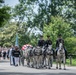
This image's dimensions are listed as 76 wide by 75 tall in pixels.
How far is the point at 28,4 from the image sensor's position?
81.2 metres

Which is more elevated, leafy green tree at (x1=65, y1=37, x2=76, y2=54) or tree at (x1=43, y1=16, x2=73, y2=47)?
tree at (x1=43, y1=16, x2=73, y2=47)

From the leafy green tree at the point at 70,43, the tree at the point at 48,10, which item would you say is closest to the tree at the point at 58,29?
the leafy green tree at the point at 70,43

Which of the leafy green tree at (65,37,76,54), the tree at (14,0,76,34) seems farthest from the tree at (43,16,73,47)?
the tree at (14,0,76,34)

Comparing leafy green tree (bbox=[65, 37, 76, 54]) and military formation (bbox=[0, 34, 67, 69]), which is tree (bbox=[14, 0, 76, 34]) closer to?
leafy green tree (bbox=[65, 37, 76, 54])

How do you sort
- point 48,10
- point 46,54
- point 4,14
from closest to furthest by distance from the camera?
point 46,54 → point 4,14 → point 48,10

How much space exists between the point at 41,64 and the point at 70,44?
31.1 m

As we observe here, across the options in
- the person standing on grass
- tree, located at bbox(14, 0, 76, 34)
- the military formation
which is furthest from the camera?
tree, located at bbox(14, 0, 76, 34)

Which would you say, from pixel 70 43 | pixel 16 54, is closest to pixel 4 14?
pixel 16 54

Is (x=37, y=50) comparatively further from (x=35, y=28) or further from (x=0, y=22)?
(x=35, y=28)

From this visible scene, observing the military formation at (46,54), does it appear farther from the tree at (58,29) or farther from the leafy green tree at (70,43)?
the tree at (58,29)

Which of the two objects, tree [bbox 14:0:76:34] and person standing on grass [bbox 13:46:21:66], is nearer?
person standing on grass [bbox 13:46:21:66]

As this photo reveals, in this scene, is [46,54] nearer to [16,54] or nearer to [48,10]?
[16,54]

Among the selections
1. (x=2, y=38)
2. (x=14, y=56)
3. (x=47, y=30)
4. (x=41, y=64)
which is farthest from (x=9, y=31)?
(x=41, y=64)

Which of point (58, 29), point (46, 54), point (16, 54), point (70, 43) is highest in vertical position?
point (58, 29)
